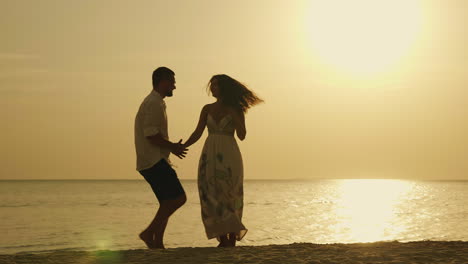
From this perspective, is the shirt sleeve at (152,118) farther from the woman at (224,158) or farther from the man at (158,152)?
the woman at (224,158)

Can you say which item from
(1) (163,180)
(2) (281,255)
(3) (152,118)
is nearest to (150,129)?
(3) (152,118)

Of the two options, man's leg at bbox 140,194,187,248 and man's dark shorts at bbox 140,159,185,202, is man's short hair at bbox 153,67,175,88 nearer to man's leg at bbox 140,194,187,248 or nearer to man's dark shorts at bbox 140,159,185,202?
man's dark shorts at bbox 140,159,185,202

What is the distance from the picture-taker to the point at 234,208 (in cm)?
981

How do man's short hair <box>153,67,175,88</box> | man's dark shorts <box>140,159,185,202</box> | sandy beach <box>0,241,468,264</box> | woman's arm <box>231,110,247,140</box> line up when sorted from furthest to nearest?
woman's arm <box>231,110,247,140</box>, man's short hair <box>153,67,175,88</box>, man's dark shorts <box>140,159,185,202</box>, sandy beach <box>0,241,468,264</box>

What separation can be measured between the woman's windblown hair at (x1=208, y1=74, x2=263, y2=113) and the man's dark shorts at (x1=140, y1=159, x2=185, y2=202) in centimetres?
135

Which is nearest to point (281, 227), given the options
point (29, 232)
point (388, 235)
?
point (388, 235)

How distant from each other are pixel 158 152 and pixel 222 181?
114 centimetres

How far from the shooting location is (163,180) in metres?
9.01

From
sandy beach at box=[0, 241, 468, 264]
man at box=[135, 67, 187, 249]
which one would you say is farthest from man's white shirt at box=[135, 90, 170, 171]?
sandy beach at box=[0, 241, 468, 264]

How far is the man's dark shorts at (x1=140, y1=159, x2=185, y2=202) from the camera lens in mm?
9016

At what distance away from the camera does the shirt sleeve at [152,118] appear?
9109mm

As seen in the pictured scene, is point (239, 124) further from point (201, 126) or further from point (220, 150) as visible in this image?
point (201, 126)

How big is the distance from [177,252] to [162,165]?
126cm

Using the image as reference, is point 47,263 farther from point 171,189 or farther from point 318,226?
point 318,226
